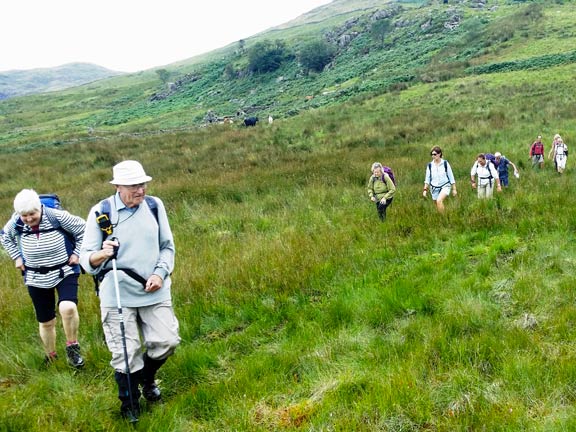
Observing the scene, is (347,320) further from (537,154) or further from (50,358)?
(537,154)

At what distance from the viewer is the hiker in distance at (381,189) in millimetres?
8461

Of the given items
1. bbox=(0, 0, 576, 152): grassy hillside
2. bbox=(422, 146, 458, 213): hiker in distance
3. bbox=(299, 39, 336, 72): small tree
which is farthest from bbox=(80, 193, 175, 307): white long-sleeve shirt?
bbox=(299, 39, 336, 72): small tree

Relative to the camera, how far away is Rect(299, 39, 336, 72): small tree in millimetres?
71500

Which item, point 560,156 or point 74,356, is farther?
point 560,156

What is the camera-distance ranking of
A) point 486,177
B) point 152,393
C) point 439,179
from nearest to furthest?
point 152,393 → point 439,179 → point 486,177

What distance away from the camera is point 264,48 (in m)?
78.9

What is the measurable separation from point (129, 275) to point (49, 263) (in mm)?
1450

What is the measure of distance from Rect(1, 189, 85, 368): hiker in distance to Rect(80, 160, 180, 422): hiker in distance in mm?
1103

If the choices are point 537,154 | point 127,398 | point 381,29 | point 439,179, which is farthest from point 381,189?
point 381,29

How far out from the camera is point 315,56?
235 ft

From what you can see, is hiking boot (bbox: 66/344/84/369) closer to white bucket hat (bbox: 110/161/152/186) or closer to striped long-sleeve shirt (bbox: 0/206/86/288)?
striped long-sleeve shirt (bbox: 0/206/86/288)

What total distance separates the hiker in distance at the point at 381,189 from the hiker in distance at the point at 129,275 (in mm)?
5706

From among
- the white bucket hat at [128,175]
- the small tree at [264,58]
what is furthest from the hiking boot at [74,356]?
the small tree at [264,58]

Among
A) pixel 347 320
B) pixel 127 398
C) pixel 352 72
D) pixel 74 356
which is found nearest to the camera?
pixel 127 398
